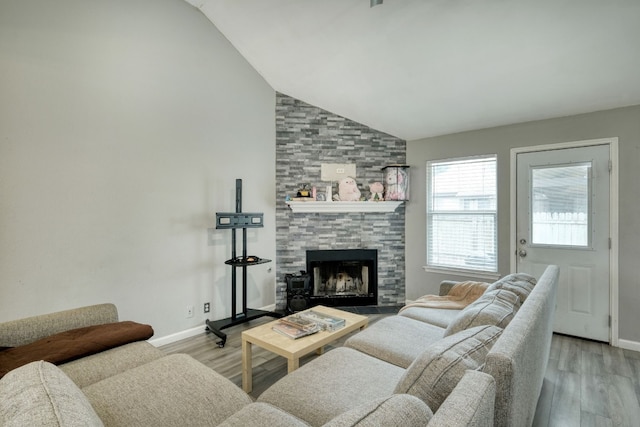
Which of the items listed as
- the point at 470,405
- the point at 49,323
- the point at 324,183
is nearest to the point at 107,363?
the point at 49,323

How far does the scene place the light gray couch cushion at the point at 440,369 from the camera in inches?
38.1

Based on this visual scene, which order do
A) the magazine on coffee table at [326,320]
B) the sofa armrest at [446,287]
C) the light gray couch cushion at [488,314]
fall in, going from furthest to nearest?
the sofa armrest at [446,287], the magazine on coffee table at [326,320], the light gray couch cushion at [488,314]

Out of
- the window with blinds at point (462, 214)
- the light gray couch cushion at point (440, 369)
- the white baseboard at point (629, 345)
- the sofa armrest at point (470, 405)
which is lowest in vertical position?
the white baseboard at point (629, 345)

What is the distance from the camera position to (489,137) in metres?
3.55

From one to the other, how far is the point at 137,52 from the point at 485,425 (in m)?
3.51

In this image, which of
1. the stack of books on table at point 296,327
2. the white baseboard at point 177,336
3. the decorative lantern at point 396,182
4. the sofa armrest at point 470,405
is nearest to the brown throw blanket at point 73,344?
the stack of books on table at point 296,327

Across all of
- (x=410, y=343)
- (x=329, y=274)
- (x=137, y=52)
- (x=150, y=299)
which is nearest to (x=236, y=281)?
(x=150, y=299)

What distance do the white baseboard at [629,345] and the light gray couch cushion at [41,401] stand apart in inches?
160

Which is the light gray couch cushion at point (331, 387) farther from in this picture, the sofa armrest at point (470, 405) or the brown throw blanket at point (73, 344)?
the brown throw blanket at point (73, 344)

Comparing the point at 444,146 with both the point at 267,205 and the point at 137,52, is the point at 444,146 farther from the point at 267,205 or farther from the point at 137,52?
the point at 137,52

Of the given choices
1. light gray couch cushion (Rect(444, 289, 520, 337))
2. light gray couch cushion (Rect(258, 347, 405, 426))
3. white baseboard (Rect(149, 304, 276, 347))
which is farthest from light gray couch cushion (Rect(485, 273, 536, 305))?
white baseboard (Rect(149, 304, 276, 347))

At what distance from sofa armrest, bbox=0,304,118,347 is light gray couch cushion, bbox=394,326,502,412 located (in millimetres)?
1973

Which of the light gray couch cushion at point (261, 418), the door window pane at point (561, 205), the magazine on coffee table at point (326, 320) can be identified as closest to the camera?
the light gray couch cushion at point (261, 418)

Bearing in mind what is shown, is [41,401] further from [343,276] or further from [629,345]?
[629,345]
